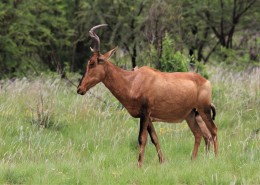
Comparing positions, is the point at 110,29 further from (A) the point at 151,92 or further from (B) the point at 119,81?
(A) the point at 151,92

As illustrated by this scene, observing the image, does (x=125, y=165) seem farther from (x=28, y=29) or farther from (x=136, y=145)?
(x=28, y=29)

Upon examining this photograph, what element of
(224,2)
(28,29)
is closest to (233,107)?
(28,29)

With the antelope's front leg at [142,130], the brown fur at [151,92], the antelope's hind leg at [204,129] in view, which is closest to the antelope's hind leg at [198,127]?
the antelope's hind leg at [204,129]

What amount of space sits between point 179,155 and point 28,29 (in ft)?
33.1

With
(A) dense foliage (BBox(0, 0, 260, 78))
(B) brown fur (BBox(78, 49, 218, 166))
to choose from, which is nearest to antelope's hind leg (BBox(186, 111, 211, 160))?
(B) brown fur (BBox(78, 49, 218, 166))

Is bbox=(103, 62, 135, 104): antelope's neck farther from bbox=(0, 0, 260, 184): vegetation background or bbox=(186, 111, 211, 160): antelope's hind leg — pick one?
bbox=(186, 111, 211, 160): antelope's hind leg

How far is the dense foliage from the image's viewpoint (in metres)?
17.0

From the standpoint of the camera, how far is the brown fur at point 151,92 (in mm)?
7871

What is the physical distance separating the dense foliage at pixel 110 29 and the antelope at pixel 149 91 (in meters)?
7.13

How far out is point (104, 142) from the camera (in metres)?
9.31

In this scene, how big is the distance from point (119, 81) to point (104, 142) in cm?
170

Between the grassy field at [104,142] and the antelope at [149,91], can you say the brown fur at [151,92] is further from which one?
the grassy field at [104,142]

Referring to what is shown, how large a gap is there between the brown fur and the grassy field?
66 centimetres

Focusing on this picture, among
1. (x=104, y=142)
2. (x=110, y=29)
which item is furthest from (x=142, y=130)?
(x=110, y=29)
